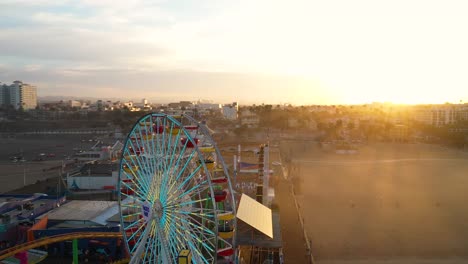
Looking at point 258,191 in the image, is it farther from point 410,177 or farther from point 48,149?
point 48,149

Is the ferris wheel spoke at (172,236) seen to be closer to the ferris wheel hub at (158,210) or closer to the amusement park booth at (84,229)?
the ferris wheel hub at (158,210)

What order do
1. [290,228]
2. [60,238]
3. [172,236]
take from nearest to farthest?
1. [172,236]
2. [60,238]
3. [290,228]

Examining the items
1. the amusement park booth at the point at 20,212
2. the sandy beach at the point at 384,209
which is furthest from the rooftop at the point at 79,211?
the sandy beach at the point at 384,209

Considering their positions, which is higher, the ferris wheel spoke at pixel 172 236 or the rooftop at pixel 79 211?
the ferris wheel spoke at pixel 172 236

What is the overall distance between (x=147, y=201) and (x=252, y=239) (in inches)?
111

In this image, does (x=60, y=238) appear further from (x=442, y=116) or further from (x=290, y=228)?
(x=442, y=116)

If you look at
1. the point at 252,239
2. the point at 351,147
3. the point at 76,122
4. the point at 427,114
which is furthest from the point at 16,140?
the point at 427,114

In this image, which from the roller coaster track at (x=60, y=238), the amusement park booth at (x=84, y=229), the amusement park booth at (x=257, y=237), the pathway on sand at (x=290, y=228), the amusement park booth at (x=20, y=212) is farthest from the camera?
the amusement park booth at (x=20, y=212)

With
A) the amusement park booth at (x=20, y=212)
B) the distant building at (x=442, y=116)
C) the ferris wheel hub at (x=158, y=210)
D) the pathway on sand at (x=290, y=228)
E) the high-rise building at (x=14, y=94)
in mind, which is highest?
the high-rise building at (x=14, y=94)

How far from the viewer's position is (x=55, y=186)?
1500 centimetres

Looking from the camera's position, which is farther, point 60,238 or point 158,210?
point 60,238

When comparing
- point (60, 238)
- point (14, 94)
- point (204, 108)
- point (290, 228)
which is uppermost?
point (14, 94)

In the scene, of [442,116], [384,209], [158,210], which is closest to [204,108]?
[442,116]

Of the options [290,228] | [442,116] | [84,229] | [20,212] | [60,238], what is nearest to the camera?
[60,238]
